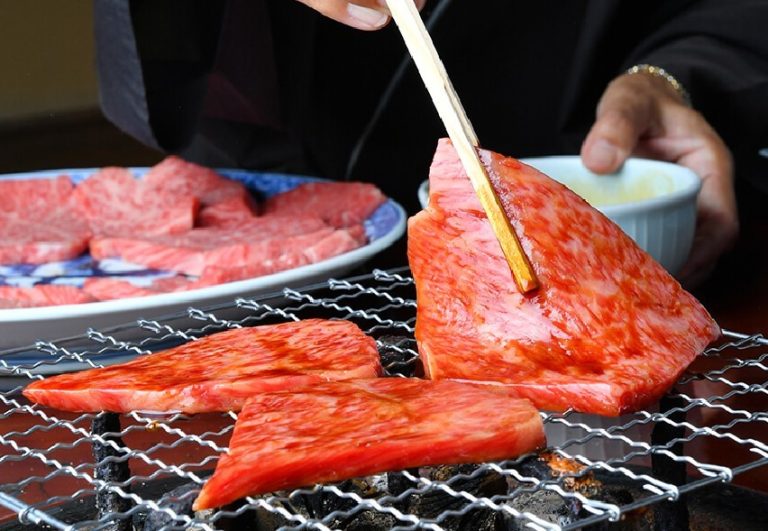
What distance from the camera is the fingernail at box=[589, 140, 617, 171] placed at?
79.2 inches

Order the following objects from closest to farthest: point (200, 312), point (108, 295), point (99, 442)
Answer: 1. point (99, 442)
2. point (200, 312)
3. point (108, 295)

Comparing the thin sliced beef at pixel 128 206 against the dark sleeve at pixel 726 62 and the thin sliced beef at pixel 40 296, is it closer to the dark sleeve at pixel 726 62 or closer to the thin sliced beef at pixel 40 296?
the thin sliced beef at pixel 40 296

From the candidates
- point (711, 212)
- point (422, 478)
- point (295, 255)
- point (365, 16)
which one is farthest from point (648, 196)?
point (422, 478)

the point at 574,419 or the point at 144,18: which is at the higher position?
the point at 144,18

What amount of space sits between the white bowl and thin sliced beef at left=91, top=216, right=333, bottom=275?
415mm

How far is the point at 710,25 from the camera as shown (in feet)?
9.32

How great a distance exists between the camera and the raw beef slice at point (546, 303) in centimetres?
111

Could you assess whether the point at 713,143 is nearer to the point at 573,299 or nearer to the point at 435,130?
the point at 435,130

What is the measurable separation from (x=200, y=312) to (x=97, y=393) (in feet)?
1.16

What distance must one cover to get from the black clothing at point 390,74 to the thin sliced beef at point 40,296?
0.71 meters

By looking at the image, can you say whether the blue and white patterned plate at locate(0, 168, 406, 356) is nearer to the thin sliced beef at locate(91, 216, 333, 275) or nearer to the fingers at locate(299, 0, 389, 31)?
the thin sliced beef at locate(91, 216, 333, 275)

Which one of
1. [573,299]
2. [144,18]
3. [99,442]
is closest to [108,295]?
[144,18]

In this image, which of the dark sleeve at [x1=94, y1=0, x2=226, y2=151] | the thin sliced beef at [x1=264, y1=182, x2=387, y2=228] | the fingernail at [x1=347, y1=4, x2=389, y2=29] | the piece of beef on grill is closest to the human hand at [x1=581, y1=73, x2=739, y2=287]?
the thin sliced beef at [x1=264, y1=182, x2=387, y2=228]

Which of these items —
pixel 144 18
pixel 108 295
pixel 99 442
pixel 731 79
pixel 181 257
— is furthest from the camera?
pixel 731 79
